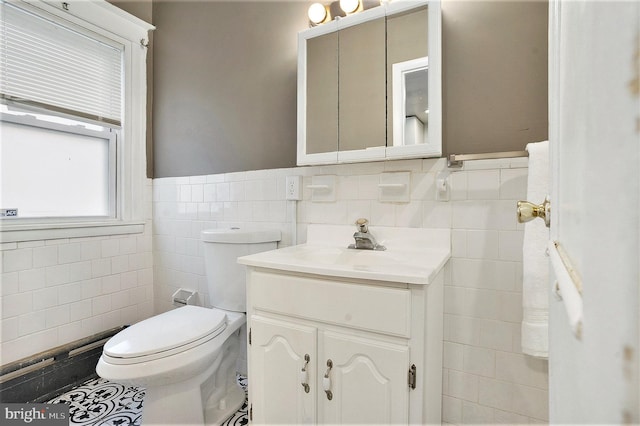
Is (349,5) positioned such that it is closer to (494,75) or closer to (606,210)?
(494,75)

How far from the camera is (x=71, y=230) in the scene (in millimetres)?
1594

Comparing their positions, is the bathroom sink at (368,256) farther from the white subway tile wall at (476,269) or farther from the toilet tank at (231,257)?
the toilet tank at (231,257)

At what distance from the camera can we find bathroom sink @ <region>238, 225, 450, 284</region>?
849 millimetres

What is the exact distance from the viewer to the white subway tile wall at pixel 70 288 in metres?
1.42

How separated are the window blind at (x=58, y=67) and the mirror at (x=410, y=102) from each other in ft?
5.34

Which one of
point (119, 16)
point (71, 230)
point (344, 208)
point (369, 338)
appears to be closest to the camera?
point (369, 338)

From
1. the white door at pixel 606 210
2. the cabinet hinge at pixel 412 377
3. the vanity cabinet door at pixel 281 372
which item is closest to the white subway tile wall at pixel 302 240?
the cabinet hinge at pixel 412 377

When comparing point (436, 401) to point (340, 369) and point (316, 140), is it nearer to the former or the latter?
point (340, 369)

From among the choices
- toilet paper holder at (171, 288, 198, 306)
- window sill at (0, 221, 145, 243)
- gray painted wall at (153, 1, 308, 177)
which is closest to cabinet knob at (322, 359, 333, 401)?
gray painted wall at (153, 1, 308, 177)

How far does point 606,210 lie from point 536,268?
88 cm

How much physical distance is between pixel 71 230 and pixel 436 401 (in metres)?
1.85

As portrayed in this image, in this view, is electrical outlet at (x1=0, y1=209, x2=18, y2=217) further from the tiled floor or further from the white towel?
the white towel

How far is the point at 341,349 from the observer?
35.6 inches

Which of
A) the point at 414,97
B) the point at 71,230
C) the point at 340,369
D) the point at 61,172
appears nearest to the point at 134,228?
the point at 71,230
